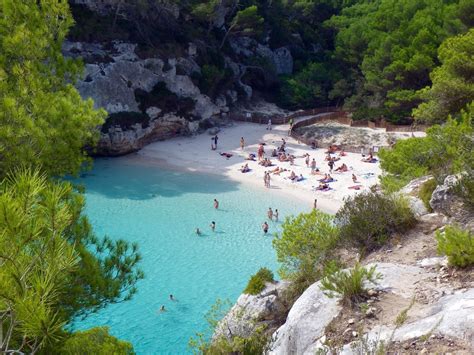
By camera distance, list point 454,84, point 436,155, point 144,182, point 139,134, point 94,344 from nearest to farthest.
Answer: point 94,344 → point 436,155 → point 454,84 → point 144,182 → point 139,134

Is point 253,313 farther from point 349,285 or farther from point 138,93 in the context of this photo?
point 138,93

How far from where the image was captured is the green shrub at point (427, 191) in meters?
10.5

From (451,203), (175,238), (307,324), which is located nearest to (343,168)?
(175,238)

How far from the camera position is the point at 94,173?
89.6 feet

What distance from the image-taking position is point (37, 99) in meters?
8.12

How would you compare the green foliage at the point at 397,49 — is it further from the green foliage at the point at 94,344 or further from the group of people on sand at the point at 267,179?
the green foliage at the point at 94,344

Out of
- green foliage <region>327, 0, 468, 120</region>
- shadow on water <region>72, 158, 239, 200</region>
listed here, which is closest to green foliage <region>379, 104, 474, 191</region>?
shadow on water <region>72, 158, 239, 200</region>

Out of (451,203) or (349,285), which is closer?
(349,285)

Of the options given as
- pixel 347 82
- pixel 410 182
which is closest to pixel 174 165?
pixel 410 182

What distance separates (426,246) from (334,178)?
17.7 m

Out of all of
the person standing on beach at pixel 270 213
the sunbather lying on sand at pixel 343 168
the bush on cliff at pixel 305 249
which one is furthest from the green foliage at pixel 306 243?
the sunbather lying on sand at pixel 343 168

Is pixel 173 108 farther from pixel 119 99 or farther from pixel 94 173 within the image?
pixel 94 173

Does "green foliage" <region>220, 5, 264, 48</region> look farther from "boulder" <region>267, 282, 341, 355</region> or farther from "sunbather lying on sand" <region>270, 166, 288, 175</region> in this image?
"boulder" <region>267, 282, 341, 355</region>

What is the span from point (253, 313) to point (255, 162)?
812 inches
